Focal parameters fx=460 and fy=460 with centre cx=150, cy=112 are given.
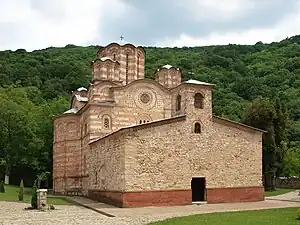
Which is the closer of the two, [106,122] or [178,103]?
[178,103]

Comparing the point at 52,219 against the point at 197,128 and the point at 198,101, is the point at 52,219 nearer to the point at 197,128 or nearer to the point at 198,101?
the point at 197,128

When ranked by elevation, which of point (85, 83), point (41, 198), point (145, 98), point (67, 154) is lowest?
point (41, 198)

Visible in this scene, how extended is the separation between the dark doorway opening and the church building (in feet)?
0.18

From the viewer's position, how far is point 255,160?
87.5ft

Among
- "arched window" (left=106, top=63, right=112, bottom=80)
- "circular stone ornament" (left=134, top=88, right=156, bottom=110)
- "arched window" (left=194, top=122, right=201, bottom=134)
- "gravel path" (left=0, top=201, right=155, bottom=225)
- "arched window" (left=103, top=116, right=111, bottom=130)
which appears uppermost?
"arched window" (left=106, top=63, right=112, bottom=80)

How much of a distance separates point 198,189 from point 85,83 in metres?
50.8

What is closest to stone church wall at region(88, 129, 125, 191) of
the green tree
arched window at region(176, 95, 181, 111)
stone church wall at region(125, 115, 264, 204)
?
stone church wall at region(125, 115, 264, 204)

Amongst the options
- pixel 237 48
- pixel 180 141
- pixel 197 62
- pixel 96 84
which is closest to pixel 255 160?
pixel 180 141

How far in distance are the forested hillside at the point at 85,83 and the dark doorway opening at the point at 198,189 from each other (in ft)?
51.3

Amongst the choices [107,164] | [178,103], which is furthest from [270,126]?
[107,164]

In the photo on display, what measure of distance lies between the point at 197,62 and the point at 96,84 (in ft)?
171

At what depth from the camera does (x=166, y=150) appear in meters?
24.4

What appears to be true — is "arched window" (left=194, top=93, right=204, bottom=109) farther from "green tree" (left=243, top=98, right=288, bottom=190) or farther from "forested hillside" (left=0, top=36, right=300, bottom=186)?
"forested hillside" (left=0, top=36, right=300, bottom=186)

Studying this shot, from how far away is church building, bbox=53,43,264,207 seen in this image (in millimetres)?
23719
